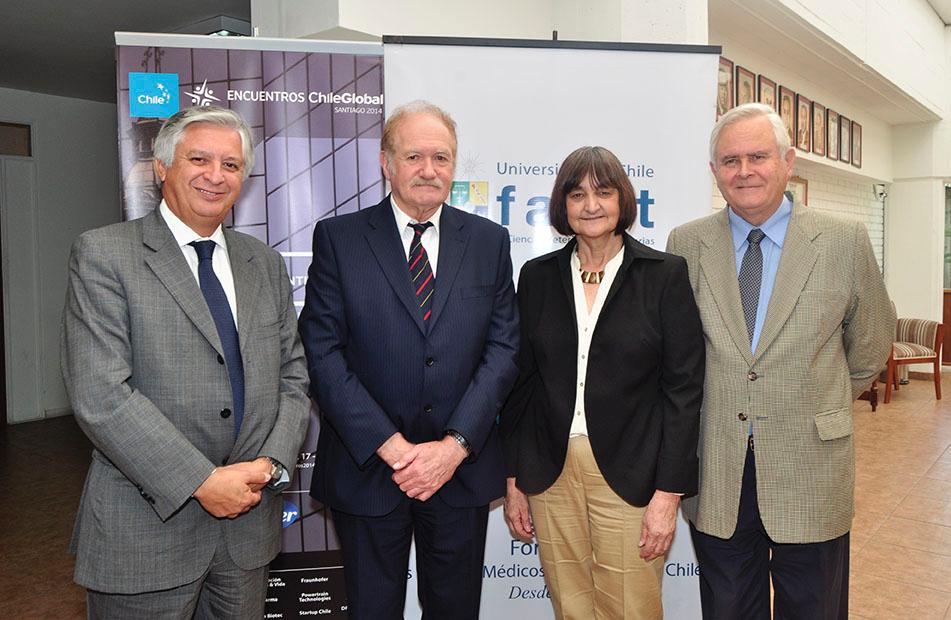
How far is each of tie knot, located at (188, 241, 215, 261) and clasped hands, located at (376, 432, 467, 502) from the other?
0.68 metres

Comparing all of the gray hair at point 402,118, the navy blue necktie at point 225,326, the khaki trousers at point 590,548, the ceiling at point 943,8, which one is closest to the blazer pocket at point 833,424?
the khaki trousers at point 590,548

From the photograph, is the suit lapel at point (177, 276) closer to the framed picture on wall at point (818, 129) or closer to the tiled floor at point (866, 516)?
the tiled floor at point (866, 516)

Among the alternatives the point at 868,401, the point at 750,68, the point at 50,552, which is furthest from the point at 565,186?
the point at 868,401

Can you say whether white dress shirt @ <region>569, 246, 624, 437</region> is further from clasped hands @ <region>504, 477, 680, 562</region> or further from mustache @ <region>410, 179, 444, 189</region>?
mustache @ <region>410, 179, 444, 189</region>

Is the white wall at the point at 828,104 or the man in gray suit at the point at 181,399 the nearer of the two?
the man in gray suit at the point at 181,399

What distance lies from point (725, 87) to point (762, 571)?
439 centimetres

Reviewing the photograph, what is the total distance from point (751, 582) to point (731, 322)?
2.58 feet

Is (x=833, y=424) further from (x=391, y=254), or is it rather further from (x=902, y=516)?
(x=902, y=516)

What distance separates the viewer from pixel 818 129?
7457 mm

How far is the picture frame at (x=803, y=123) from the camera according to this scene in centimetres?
694

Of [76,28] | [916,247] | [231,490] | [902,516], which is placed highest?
[76,28]

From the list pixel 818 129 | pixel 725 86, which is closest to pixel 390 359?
pixel 725 86

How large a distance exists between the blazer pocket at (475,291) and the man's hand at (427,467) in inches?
15.9

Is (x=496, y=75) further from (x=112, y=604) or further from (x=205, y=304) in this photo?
(x=112, y=604)
